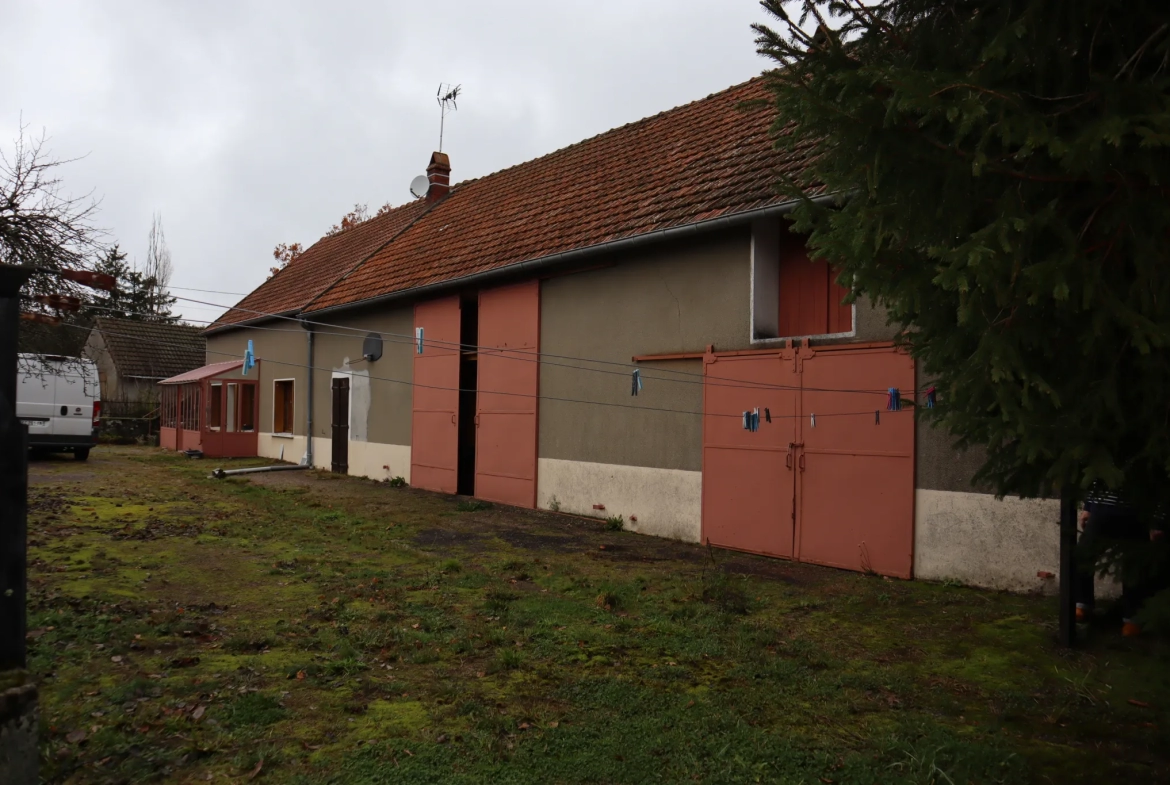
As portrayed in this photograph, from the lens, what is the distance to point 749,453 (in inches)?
361

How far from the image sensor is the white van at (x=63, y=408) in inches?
674

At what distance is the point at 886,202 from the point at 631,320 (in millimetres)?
7240

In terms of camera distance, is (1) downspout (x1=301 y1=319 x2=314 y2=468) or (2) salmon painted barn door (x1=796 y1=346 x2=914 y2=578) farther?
(1) downspout (x1=301 y1=319 x2=314 y2=468)

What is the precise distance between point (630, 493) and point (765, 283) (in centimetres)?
344

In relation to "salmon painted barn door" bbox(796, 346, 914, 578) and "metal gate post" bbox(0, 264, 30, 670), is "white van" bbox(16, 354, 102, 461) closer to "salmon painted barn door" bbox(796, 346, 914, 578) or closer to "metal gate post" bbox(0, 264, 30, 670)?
"salmon painted barn door" bbox(796, 346, 914, 578)

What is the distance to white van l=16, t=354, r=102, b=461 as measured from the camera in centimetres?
1711

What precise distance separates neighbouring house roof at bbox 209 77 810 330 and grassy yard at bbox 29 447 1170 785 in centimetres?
455

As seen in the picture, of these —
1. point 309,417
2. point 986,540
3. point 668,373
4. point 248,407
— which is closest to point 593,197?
point 668,373

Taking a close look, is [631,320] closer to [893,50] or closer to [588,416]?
[588,416]

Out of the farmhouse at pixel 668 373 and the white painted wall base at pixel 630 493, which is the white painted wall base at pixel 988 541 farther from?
the white painted wall base at pixel 630 493

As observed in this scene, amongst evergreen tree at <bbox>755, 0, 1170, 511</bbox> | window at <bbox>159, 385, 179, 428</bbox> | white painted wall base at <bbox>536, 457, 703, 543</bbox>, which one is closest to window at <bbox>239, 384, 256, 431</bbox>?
window at <bbox>159, 385, 179, 428</bbox>

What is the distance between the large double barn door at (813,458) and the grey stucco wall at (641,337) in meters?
0.48

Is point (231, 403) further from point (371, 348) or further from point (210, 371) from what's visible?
point (371, 348)

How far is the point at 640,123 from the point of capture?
14711 mm
